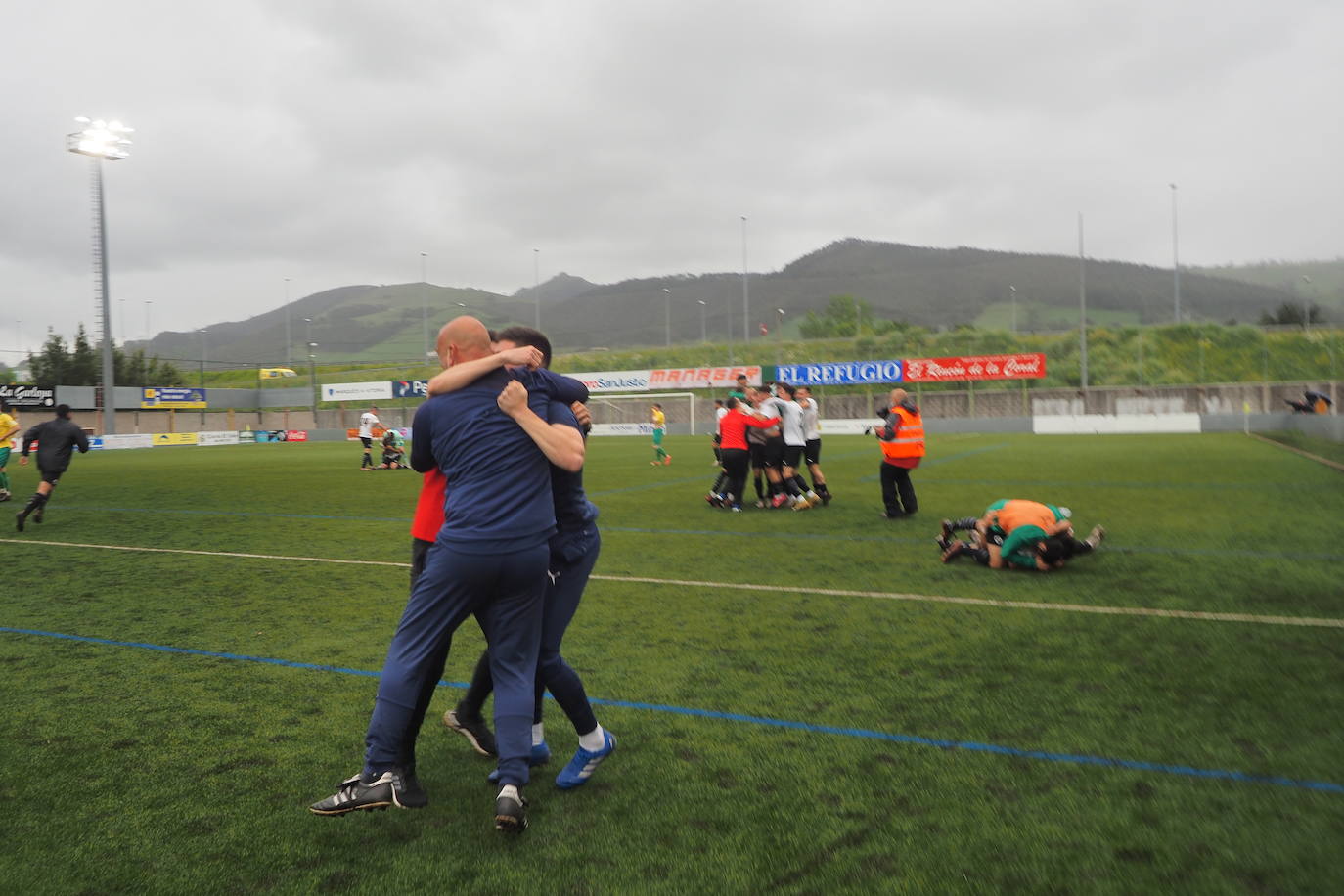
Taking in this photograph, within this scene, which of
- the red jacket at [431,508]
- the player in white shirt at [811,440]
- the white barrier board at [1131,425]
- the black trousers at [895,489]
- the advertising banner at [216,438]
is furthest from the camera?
the advertising banner at [216,438]

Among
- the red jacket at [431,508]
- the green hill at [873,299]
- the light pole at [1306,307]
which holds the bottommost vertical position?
the red jacket at [431,508]

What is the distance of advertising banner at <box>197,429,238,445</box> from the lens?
160 feet

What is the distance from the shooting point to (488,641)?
3039mm

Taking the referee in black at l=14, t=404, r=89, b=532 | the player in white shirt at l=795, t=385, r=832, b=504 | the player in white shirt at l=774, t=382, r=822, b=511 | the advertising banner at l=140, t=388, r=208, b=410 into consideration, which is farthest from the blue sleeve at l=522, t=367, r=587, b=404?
the advertising banner at l=140, t=388, r=208, b=410

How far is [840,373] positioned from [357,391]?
1217 inches

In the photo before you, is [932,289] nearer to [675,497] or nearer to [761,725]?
[675,497]

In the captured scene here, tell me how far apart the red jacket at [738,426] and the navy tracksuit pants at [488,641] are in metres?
9.15

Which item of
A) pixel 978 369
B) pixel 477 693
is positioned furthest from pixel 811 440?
pixel 978 369

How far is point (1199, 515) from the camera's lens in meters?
10.8

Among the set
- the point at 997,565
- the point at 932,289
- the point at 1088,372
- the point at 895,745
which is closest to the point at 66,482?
the point at 997,565

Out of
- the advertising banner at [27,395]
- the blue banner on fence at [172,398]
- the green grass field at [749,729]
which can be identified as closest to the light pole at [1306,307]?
the green grass field at [749,729]

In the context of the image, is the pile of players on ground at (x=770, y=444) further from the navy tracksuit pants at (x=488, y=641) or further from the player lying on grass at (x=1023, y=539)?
the navy tracksuit pants at (x=488, y=641)

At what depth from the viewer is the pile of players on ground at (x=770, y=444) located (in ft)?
40.1

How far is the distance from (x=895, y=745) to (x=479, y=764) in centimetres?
172
